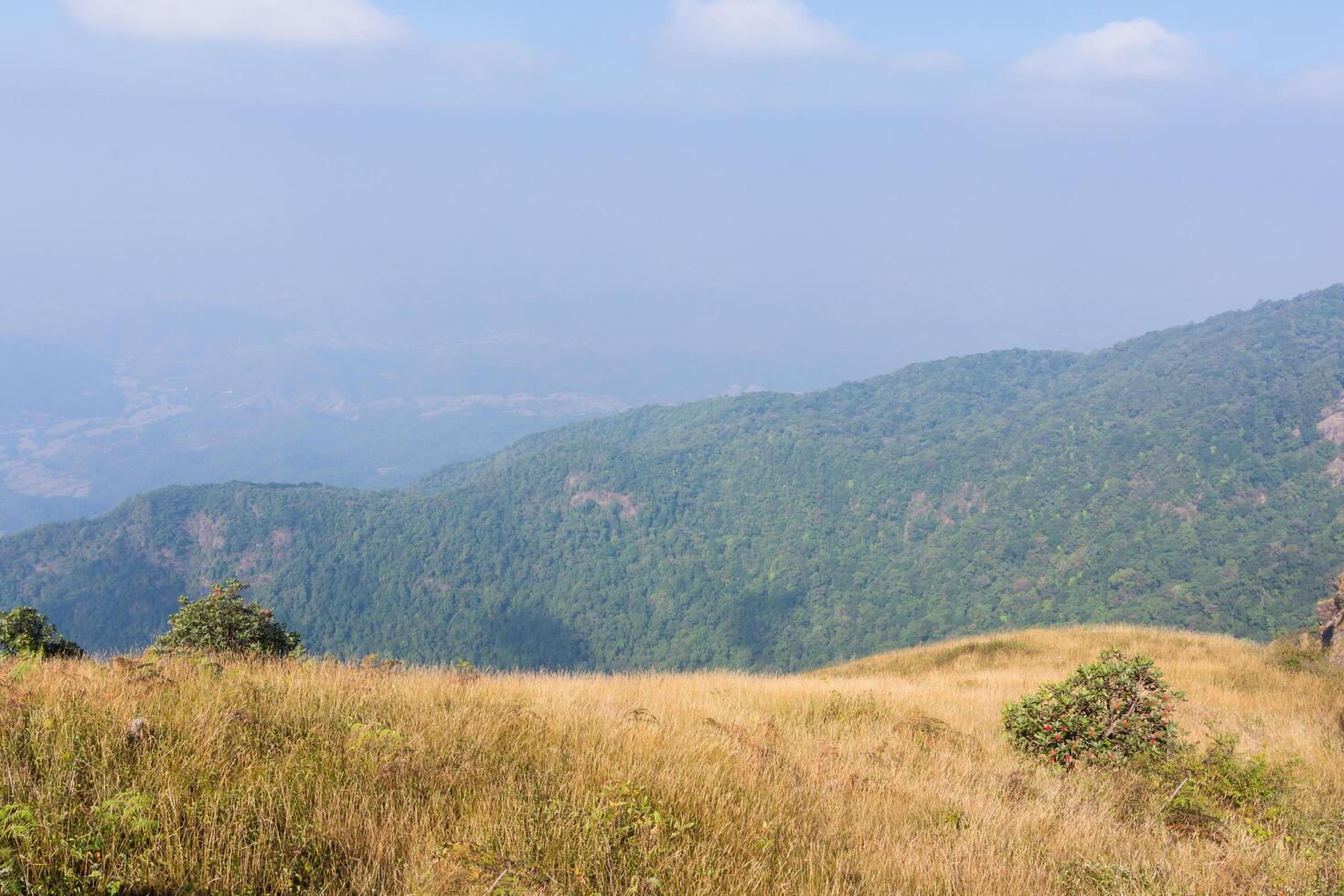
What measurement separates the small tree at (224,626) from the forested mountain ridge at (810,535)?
241ft

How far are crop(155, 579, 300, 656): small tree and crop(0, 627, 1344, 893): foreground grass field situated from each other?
3669 mm

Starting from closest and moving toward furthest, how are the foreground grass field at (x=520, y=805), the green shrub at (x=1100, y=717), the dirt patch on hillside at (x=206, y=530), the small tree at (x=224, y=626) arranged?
the foreground grass field at (x=520, y=805) < the green shrub at (x=1100, y=717) < the small tree at (x=224, y=626) < the dirt patch on hillside at (x=206, y=530)

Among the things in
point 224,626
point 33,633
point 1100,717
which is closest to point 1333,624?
point 1100,717

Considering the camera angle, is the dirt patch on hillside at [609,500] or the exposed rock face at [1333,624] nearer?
the exposed rock face at [1333,624]

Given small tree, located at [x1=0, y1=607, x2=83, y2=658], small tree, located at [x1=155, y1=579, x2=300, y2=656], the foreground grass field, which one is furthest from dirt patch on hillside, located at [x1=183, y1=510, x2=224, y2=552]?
the foreground grass field

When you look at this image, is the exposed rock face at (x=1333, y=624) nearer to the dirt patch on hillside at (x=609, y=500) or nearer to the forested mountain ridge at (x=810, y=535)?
the forested mountain ridge at (x=810, y=535)

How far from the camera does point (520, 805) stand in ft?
10.6

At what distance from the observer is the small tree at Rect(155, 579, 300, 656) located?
29.4 feet

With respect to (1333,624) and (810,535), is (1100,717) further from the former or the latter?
(810,535)

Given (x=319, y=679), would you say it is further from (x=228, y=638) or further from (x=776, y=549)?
(x=776, y=549)

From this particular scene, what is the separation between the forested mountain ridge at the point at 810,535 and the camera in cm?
8456

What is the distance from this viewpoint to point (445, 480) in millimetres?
167625

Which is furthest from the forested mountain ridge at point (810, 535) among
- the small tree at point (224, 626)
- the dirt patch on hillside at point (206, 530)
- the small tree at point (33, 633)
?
the small tree at point (33, 633)

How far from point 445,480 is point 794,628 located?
346 ft
